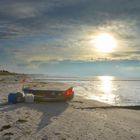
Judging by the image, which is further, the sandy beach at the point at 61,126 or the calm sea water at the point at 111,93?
the calm sea water at the point at 111,93

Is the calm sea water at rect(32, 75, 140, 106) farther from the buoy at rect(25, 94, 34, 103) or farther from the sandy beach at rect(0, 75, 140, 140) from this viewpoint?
the sandy beach at rect(0, 75, 140, 140)

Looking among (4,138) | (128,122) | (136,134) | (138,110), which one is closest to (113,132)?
(136,134)

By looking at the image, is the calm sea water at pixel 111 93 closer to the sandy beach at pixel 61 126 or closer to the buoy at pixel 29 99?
the buoy at pixel 29 99

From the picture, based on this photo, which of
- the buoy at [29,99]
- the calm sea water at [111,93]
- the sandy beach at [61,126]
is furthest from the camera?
the calm sea water at [111,93]

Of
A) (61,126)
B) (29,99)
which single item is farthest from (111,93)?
(61,126)

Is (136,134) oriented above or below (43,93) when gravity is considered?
below

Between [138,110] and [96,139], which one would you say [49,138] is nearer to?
[96,139]

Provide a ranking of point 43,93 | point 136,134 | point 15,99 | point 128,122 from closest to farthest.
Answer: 1. point 136,134
2. point 128,122
3. point 15,99
4. point 43,93

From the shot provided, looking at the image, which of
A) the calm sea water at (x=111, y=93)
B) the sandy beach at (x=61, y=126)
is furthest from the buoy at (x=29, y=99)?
the calm sea water at (x=111, y=93)

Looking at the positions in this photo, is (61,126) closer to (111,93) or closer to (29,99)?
(29,99)

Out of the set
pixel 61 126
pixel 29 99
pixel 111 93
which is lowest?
pixel 61 126

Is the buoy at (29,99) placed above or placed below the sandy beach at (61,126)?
above

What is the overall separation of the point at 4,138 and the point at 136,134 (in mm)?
7085

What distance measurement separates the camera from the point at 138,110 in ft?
82.9
